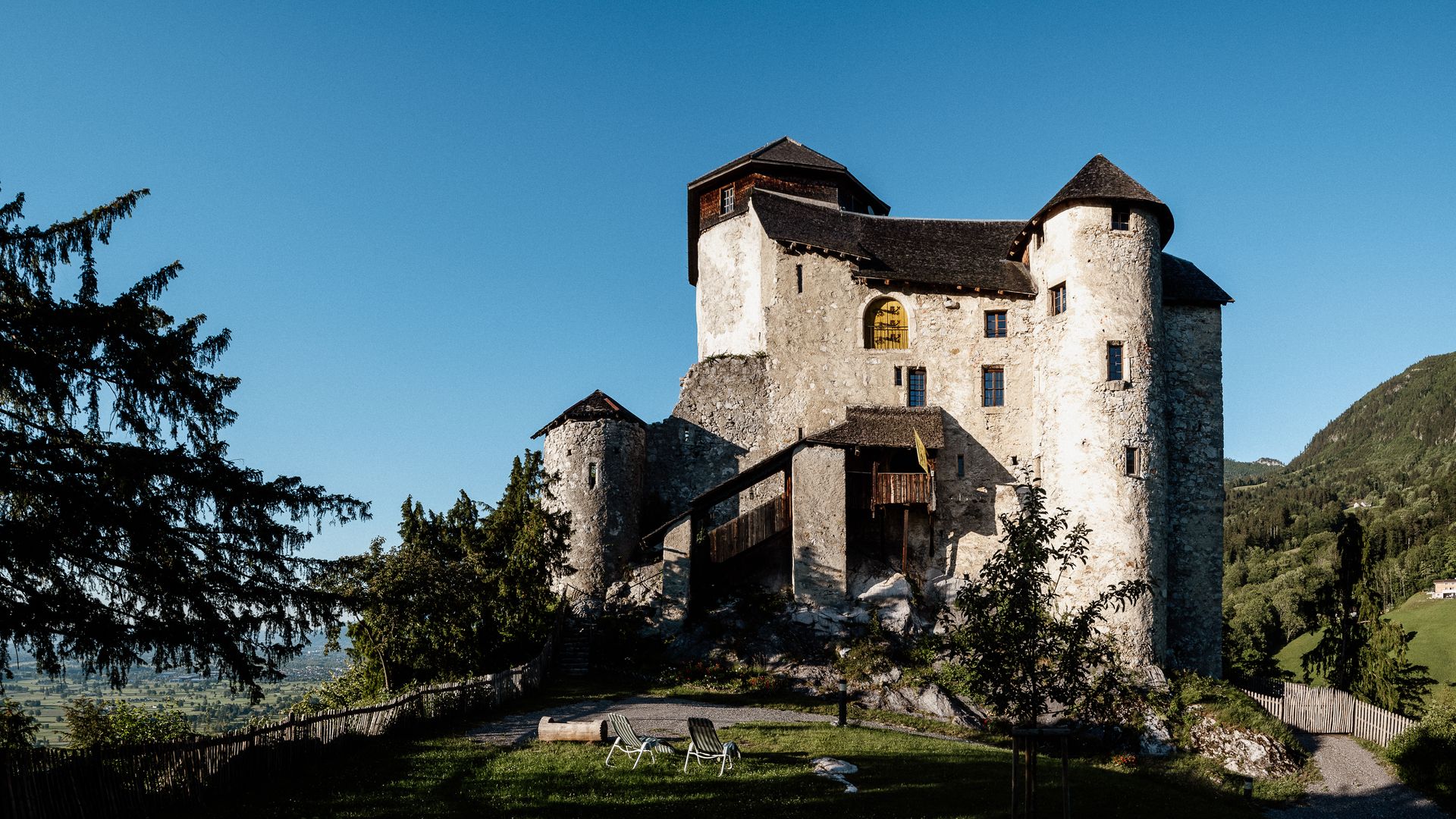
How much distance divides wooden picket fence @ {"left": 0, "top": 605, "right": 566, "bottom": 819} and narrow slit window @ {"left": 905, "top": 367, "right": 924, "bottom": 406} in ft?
81.2

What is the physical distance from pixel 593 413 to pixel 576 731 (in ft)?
61.4

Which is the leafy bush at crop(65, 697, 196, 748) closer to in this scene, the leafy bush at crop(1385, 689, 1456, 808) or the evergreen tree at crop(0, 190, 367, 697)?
the evergreen tree at crop(0, 190, 367, 697)

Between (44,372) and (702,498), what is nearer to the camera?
(44,372)

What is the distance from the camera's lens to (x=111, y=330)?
46.7 ft

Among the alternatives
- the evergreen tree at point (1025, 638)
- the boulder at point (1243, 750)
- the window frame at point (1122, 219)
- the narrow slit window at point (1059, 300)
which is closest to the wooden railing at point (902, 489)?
the narrow slit window at point (1059, 300)

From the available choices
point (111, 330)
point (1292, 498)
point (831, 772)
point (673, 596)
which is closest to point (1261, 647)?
point (673, 596)

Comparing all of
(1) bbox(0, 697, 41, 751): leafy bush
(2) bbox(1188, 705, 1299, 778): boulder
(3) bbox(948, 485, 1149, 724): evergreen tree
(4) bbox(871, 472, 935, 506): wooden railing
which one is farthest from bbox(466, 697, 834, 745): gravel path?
(2) bbox(1188, 705, 1299, 778): boulder

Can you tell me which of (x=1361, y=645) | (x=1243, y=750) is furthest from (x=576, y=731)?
(x=1361, y=645)

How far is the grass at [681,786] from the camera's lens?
15.4 meters

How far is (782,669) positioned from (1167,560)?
48.3 feet

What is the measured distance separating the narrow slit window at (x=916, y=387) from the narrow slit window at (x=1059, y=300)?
5.66 meters

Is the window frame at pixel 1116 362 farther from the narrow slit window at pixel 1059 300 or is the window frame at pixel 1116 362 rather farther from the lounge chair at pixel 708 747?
the lounge chair at pixel 708 747

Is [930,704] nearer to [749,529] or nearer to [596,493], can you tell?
[749,529]

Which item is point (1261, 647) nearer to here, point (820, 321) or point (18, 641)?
point (820, 321)
